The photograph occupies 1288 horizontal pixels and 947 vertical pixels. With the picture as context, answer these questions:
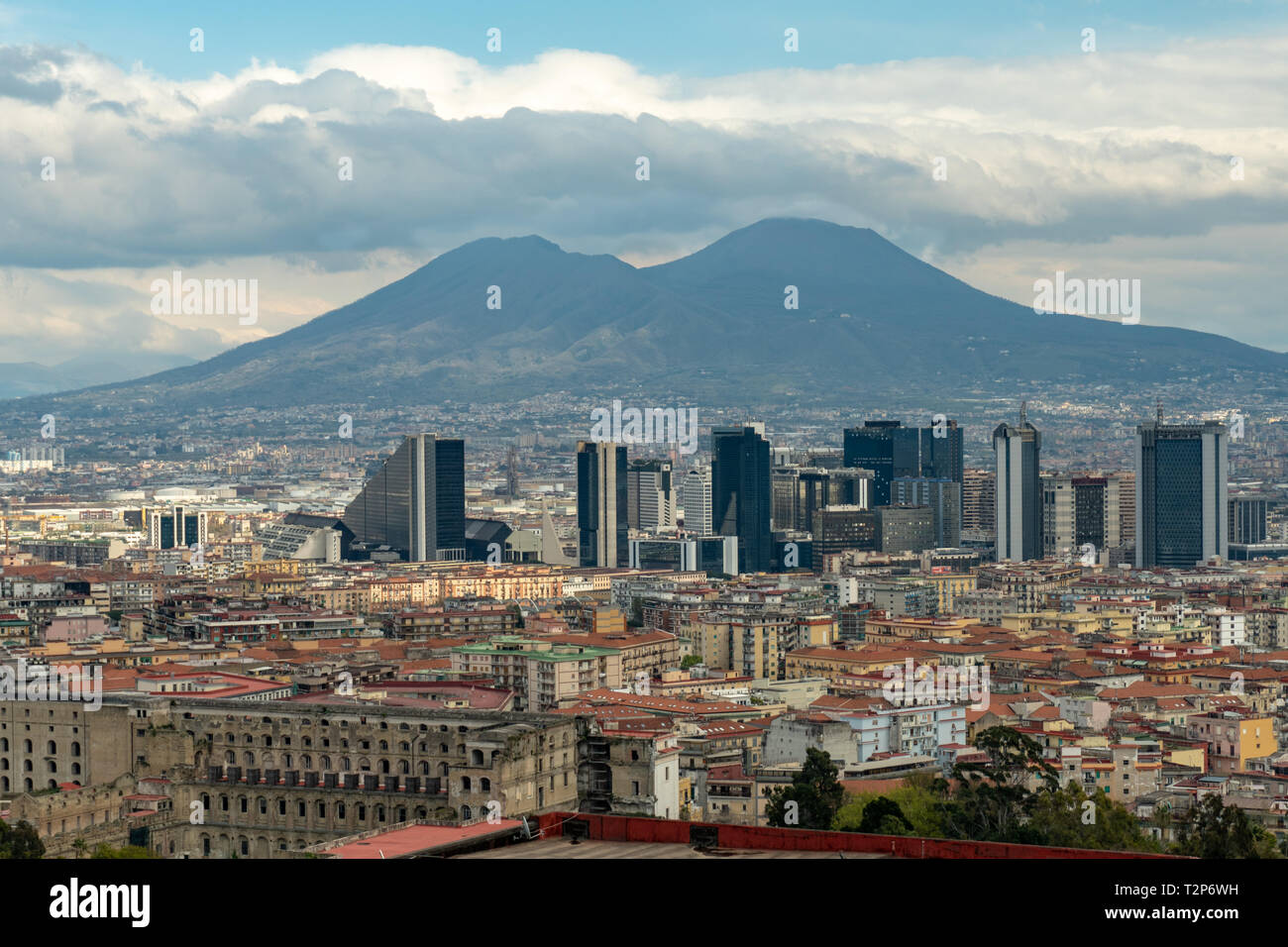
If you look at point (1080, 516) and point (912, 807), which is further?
point (1080, 516)

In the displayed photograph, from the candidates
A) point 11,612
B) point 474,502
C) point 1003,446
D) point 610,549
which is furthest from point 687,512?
point 11,612

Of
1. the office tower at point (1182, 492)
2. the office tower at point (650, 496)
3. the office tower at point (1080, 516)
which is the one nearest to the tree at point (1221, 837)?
the office tower at point (1182, 492)

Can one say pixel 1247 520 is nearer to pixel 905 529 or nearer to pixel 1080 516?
pixel 1080 516

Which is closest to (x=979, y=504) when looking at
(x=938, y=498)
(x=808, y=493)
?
(x=938, y=498)

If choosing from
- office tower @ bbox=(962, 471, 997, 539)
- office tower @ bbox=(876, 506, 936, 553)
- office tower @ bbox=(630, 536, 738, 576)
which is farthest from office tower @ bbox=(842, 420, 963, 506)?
office tower @ bbox=(630, 536, 738, 576)

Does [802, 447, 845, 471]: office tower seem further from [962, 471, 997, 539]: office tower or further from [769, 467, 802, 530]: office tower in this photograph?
[769, 467, 802, 530]: office tower
